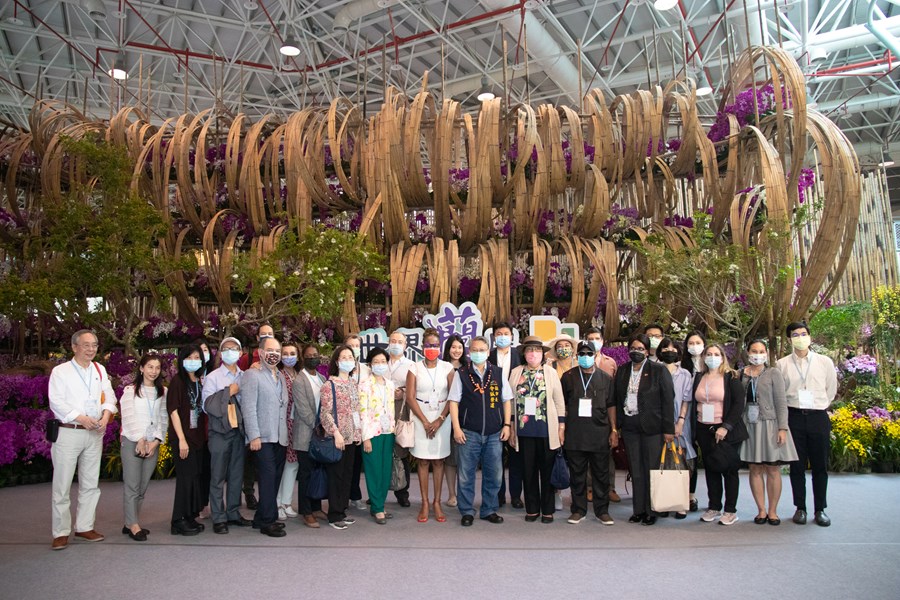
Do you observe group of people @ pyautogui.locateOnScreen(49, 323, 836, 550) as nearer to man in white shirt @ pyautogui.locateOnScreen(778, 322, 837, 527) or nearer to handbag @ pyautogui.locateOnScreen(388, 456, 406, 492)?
man in white shirt @ pyautogui.locateOnScreen(778, 322, 837, 527)

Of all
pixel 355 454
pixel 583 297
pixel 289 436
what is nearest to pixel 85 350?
pixel 289 436

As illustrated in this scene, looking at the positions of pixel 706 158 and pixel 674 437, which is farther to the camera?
pixel 706 158

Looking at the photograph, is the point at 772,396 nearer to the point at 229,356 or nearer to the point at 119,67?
the point at 229,356

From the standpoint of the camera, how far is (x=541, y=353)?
14.2ft

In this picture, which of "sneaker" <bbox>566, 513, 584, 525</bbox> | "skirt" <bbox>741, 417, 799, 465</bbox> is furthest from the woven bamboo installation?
"sneaker" <bbox>566, 513, 584, 525</bbox>

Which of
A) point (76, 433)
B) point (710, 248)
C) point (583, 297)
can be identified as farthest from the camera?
point (583, 297)

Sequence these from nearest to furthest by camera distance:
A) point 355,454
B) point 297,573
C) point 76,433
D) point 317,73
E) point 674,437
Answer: point 297,573 < point 76,433 < point 674,437 < point 355,454 < point 317,73

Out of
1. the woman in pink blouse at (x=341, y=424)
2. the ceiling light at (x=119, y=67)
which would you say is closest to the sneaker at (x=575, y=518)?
the woman in pink blouse at (x=341, y=424)

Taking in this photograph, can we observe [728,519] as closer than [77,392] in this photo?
No

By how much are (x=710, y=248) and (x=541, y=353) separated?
175 centimetres

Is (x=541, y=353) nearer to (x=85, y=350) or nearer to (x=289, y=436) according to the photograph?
(x=289, y=436)

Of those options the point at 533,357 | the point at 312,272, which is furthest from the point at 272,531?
the point at 312,272

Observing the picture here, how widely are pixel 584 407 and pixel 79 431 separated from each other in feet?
8.66

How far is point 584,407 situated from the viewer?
4.18 metres
